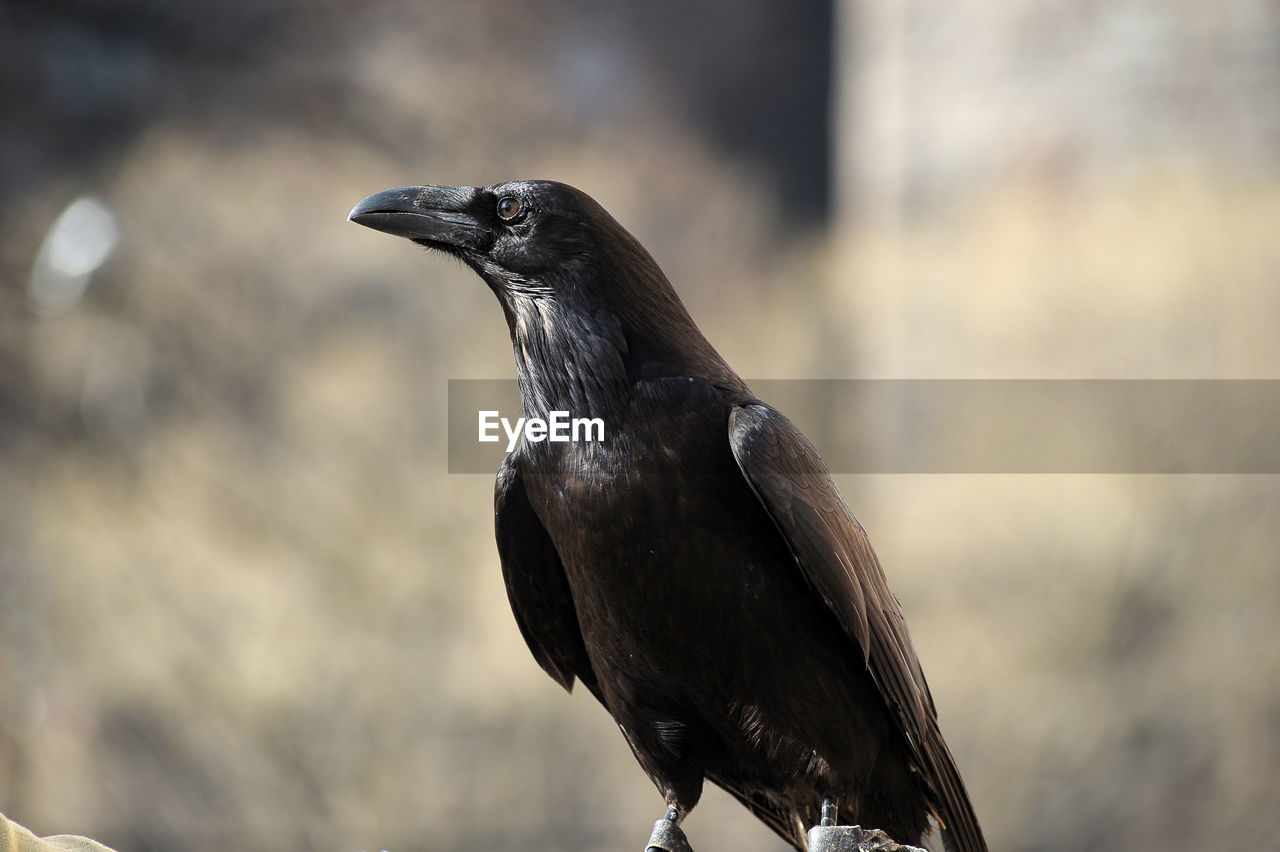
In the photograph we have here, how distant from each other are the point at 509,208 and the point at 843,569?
0.70 m

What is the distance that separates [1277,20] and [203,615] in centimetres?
381

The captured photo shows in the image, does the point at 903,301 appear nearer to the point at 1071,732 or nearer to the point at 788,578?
the point at 1071,732

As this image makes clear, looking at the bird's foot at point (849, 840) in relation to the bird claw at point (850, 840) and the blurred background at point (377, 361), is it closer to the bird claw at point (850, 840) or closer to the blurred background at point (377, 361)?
the bird claw at point (850, 840)

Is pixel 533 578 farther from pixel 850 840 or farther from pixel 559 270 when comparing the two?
pixel 850 840

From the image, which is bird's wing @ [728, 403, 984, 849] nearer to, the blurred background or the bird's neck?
the bird's neck

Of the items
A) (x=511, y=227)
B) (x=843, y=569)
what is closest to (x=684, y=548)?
(x=843, y=569)

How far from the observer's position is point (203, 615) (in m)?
3.50

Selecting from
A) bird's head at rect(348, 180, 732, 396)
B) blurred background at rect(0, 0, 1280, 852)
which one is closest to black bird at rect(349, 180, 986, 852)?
bird's head at rect(348, 180, 732, 396)

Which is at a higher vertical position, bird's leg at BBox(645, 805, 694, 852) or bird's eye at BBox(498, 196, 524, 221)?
bird's eye at BBox(498, 196, 524, 221)

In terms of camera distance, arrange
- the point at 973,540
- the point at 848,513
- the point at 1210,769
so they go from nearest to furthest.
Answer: the point at 848,513
the point at 1210,769
the point at 973,540

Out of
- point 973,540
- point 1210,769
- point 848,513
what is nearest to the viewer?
point 848,513

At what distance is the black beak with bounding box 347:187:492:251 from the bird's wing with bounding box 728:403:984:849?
0.49 metres

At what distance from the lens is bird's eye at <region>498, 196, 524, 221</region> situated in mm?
1567

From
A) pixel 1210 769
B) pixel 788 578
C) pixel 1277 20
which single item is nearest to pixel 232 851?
pixel 788 578
